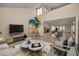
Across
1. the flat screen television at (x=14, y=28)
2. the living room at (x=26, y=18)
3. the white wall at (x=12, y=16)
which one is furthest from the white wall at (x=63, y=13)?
the flat screen television at (x=14, y=28)

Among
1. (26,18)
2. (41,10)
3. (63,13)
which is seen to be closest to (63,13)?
(63,13)

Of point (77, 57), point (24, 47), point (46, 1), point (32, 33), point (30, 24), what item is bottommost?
point (77, 57)

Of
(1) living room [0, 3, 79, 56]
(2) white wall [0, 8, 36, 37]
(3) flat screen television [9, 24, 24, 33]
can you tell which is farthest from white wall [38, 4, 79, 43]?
(3) flat screen television [9, 24, 24, 33]

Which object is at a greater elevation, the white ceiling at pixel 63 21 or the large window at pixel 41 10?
the large window at pixel 41 10

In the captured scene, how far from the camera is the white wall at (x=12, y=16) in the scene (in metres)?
1.77

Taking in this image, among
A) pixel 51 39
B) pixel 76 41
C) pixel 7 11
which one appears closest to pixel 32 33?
pixel 51 39

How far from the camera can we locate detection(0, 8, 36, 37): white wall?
177 cm

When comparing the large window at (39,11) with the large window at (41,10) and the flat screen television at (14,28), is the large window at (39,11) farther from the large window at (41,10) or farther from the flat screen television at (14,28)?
the flat screen television at (14,28)

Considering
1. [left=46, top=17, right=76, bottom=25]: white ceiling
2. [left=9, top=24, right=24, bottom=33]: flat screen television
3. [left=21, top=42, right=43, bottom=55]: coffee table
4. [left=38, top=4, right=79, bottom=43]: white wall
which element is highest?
[left=38, top=4, right=79, bottom=43]: white wall

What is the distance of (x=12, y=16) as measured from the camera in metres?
1.77

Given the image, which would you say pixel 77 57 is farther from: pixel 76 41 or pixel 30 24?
pixel 30 24

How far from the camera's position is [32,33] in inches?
70.6

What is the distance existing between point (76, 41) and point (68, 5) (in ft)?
1.49

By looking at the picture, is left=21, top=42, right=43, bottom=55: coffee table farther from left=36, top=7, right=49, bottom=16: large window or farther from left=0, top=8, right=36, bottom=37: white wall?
left=36, top=7, right=49, bottom=16: large window
